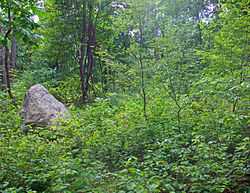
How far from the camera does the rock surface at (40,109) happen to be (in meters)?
7.27

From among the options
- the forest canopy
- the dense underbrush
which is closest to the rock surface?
the forest canopy

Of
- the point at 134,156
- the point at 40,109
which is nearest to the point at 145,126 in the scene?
the point at 134,156

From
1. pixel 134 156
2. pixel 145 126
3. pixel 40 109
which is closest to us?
pixel 134 156

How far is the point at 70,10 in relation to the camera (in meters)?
10.9

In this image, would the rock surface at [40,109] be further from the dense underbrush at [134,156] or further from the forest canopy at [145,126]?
the dense underbrush at [134,156]

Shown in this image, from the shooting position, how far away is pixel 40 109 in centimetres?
751

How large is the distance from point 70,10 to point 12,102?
355 centimetres

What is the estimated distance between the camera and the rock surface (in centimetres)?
727

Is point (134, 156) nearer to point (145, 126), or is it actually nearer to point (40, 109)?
point (145, 126)

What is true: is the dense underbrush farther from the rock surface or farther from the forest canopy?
the rock surface

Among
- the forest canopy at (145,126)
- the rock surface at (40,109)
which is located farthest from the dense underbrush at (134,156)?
the rock surface at (40,109)

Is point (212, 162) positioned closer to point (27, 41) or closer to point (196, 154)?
point (196, 154)

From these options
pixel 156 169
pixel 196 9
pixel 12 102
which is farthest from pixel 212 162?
pixel 196 9

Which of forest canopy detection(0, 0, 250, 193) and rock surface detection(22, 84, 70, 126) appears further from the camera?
rock surface detection(22, 84, 70, 126)
